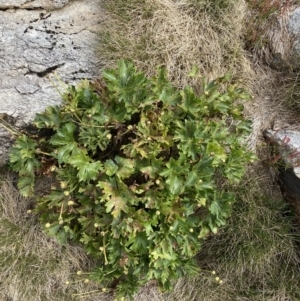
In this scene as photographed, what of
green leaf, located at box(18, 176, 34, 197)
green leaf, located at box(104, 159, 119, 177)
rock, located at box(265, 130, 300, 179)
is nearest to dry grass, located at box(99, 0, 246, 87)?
rock, located at box(265, 130, 300, 179)

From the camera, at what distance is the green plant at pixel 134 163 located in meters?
2.42

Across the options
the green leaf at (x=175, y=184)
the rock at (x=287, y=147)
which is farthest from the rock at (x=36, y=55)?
the rock at (x=287, y=147)

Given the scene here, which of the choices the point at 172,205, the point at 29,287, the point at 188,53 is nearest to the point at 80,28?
the point at 188,53

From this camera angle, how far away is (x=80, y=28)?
294cm

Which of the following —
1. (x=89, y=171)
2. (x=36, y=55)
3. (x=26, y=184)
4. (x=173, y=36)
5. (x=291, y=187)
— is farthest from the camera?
(x=291, y=187)

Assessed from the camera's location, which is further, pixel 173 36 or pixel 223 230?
pixel 223 230

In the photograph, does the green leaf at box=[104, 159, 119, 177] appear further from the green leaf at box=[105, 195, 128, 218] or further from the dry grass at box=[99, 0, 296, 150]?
the dry grass at box=[99, 0, 296, 150]

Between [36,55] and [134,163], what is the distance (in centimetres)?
109

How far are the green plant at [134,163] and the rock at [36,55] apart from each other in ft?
0.78

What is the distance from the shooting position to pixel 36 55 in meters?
2.82

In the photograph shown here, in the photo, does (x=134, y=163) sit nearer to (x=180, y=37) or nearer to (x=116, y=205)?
(x=116, y=205)

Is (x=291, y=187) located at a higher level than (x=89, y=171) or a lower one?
lower

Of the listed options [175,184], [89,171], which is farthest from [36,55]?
[175,184]

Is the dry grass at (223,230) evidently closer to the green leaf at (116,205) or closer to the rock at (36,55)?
the rock at (36,55)
